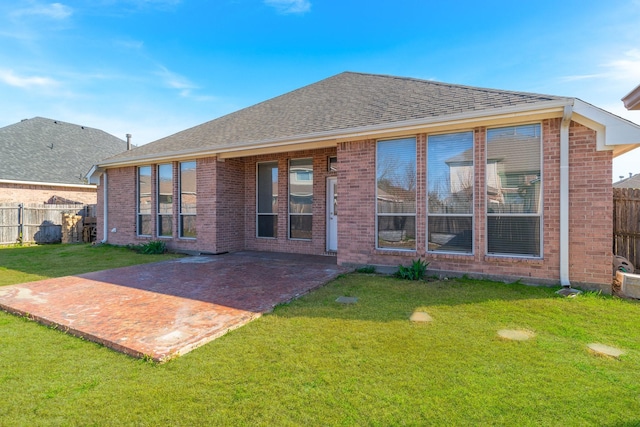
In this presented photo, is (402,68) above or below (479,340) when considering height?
above

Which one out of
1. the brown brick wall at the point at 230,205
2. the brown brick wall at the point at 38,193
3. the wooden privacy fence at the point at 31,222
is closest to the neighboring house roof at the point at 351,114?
the brown brick wall at the point at 230,205

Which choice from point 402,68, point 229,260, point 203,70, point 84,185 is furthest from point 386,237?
point 84,185

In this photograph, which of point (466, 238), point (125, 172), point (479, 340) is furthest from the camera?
point (125, 172)

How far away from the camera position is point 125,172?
12.0 metres

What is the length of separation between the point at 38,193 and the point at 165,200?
11.6m

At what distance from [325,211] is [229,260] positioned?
302cm

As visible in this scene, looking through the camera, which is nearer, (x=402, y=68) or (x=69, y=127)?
(x=402, y=68)

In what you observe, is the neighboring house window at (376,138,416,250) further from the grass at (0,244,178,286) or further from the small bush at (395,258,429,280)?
the grass at (0,244,178,286)

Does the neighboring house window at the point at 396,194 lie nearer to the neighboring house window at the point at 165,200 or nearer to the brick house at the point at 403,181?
the brick house at the point at 403,181

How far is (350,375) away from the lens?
290cm

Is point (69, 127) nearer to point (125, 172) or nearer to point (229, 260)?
point (125, 172)

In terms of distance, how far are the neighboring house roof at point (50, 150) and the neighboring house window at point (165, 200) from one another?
10.8m

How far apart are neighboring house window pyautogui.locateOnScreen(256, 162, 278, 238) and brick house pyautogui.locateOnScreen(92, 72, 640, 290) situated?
4 centimetres

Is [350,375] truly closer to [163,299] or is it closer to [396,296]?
[396,296]
